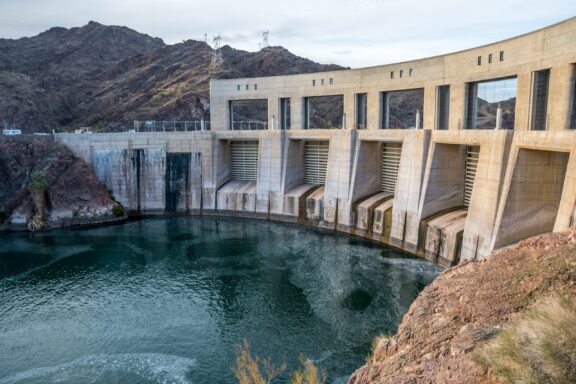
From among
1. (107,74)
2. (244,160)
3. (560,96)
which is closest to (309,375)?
(560,96)

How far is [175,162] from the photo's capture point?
45594 millimetres

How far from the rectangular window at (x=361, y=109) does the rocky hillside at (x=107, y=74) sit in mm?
35443

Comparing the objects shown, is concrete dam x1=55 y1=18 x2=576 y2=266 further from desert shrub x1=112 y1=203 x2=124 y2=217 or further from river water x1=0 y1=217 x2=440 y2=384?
river water x1=0 y1=217 x2=440 y2=384

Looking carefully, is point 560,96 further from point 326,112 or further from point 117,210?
point 326,112

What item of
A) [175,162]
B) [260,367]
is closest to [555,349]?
[260,367]

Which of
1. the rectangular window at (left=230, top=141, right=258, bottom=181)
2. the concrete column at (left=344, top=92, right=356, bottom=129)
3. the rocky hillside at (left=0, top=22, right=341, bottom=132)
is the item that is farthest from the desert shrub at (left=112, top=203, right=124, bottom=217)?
the rocky hillside at (left=0, top=22, right=341, bottom=132)

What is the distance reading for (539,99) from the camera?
26.6m

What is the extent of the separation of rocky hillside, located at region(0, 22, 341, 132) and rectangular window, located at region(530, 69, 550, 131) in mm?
52455

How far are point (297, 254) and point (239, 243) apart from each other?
5.24m

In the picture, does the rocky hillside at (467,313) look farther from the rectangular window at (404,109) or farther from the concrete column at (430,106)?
the rectangular window at (404,109)

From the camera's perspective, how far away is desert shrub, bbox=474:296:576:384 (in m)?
7.42

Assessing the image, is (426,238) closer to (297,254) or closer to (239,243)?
(297,254)

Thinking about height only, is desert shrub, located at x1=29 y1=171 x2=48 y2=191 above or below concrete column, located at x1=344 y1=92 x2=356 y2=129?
below

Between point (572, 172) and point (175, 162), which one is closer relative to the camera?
point (572, 172)
